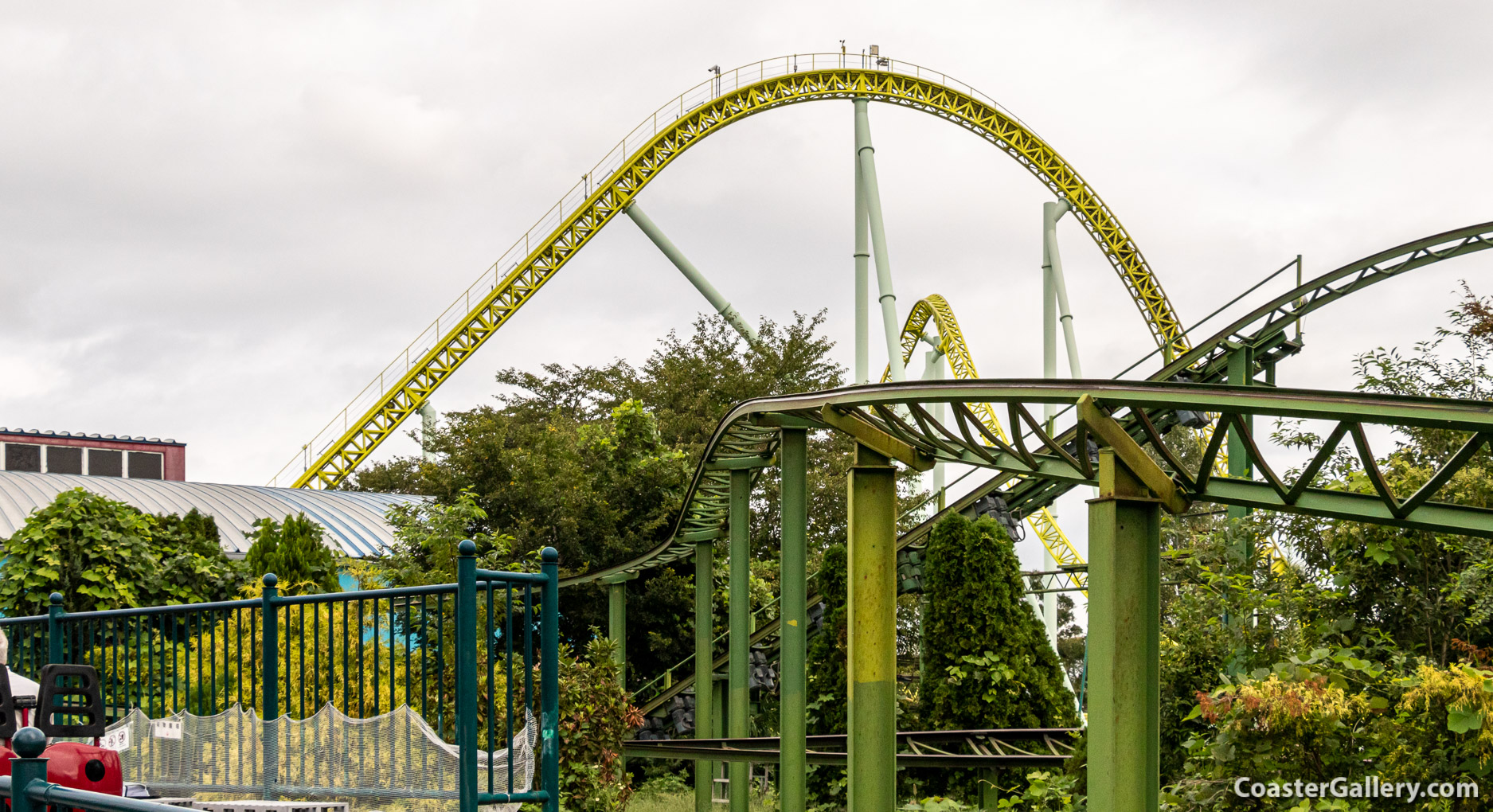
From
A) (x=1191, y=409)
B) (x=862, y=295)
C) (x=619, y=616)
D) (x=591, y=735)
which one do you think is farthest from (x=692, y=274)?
(x=1191, y=409)

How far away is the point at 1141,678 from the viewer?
6242mm

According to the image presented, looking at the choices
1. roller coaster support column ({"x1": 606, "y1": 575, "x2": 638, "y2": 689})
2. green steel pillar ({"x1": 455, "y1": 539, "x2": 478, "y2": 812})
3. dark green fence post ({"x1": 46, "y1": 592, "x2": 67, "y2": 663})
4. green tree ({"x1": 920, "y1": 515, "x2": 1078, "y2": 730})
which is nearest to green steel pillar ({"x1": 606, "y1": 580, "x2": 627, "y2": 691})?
roller coaster support column ({"x1": 606, "y1": 575, "x2": 638, "y2": 689})

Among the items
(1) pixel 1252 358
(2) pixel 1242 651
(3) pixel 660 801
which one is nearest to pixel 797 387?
(3) pixel 660 801

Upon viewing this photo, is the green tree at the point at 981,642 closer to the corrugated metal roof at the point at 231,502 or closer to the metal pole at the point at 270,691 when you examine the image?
the metal pole at the point at 270,691

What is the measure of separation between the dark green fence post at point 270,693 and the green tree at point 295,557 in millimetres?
8180

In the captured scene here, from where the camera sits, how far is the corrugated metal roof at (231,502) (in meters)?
18.1

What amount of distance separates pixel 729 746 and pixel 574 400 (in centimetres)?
1850

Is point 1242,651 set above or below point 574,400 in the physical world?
below

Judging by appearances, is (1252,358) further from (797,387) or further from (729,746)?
(797,387)

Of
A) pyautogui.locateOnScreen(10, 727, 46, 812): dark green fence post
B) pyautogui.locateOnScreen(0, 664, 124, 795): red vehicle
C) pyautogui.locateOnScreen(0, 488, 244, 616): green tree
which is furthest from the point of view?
pyautogui.locateOnScreen(0, 488, 244, 616): green tree

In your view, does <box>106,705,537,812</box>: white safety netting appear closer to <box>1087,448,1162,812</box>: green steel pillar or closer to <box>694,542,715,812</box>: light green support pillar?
<box>1087,448,1162,812</box>: green steel pillar

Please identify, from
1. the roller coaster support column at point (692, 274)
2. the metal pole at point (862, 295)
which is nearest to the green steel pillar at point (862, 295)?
the metal pole at point (862, 295)

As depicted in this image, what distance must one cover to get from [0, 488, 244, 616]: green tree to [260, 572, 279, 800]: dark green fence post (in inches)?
267

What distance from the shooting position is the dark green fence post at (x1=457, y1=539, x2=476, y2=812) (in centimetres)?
490
